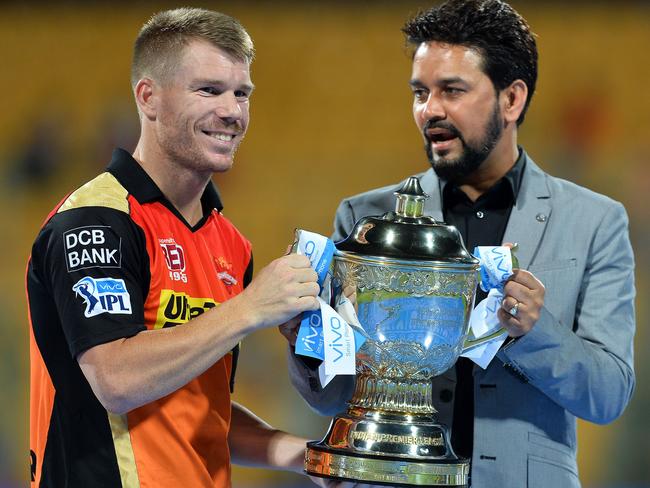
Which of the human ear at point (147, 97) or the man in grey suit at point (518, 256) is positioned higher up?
the human ear at point (147, 97)

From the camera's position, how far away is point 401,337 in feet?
5.86

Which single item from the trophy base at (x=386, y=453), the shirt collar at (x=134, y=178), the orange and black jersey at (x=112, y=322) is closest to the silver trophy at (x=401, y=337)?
the trophy base at (x=386, y=453)

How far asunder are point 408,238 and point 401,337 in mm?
172

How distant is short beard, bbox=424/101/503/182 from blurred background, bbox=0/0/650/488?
3.14 meters

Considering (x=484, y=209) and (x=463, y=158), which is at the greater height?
(x=463, y=158)

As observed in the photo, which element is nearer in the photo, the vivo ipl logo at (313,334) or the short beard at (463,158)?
the vivo ipl logo at (313,334)

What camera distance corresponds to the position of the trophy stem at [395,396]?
185 centimetres

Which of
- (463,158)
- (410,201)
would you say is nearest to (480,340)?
(410,201)

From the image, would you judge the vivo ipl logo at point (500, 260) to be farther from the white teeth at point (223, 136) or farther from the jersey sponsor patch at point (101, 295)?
the jersey sponsor patch at point (101, 295)

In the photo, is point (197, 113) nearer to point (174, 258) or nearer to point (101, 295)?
point (174, 258)

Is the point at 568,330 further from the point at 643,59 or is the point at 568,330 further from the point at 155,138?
the point at 643,59

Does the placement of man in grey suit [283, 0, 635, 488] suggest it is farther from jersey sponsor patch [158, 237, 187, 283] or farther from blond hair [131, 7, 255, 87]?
blond hair [131, 7, 255, 87]

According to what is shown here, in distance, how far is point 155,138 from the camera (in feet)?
6.34

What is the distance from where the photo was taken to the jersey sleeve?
5.57ft
